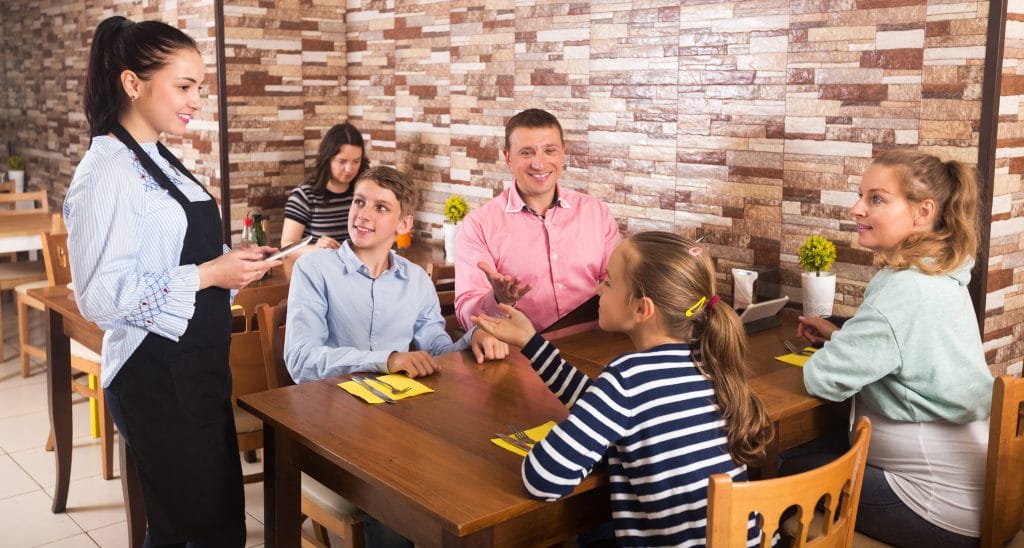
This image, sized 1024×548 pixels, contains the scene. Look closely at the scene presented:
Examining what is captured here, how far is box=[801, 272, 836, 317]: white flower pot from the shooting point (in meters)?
2.83

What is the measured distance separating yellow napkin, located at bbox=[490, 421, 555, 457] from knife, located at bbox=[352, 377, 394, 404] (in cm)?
32

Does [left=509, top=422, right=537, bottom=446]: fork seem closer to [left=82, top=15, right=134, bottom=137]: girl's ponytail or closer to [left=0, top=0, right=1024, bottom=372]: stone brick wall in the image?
[left=82, top=15, right=134, bottom=137]: girl's ponytail

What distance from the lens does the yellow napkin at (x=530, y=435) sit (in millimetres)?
1786

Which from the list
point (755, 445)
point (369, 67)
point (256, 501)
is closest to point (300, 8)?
point (369, 67)

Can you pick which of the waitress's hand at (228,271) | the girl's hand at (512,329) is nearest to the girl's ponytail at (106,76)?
the waitress's hand at (228,271)

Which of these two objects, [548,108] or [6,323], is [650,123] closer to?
[548,108]

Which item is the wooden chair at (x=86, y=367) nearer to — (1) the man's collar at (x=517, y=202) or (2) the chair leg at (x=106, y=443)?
(2) the chair leg at (x=106, y=443)

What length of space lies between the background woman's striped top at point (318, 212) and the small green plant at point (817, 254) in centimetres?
217

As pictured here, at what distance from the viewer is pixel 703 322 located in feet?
5.87

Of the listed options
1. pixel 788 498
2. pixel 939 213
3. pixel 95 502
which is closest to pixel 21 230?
pixel 95 502

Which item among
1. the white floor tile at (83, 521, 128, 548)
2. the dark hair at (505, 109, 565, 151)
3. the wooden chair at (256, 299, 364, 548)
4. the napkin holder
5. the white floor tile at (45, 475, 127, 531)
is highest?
the dark hair at (505, 109, 565, 151)

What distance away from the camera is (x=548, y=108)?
3.76 metres

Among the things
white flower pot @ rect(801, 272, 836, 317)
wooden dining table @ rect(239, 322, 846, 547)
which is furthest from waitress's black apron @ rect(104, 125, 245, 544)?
white flower pot @ rect(801, 272, 836, 317)

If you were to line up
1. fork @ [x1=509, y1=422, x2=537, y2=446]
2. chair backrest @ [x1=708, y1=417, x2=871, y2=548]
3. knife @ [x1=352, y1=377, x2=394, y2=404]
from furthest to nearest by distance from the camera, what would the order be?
1. knife @ [x1=352, y1=377, x2=394, y2=404]
2. fork @ [x1=509, y1=422, x2=537, y2=446]
3. chair backrest @ [x1=708, y1=417, x2=871, y2=548]
